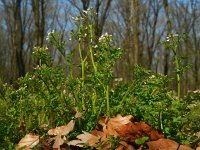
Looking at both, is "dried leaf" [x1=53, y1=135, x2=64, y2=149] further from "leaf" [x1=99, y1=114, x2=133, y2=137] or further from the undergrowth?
"leaf" [x1=99, y1=114, x2=133, y2=137]

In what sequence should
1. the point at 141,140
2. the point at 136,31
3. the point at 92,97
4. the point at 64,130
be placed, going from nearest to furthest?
1. the point at 141,140
2. the point at 64,130
3. the point at 92,97
4. the point at 136,31

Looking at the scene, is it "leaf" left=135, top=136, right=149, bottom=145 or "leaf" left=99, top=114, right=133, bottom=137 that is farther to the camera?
"leaf" left=99, top=114, right=133, bottom=137

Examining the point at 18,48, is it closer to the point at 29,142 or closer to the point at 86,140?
the point at 29,142

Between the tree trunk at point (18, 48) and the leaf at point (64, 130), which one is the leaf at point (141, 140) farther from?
the tree trunk at point (18, 48)

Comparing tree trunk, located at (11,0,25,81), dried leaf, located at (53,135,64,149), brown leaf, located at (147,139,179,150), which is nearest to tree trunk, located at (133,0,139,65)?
tree trunk, located at (11,0,25,81)

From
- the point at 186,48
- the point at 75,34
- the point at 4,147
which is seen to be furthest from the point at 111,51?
the point at 186,48

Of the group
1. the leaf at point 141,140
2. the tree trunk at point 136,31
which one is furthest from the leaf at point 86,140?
the tree trunk at point 136,31

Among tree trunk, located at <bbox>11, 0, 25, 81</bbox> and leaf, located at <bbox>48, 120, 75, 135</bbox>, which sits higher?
tree trunk, located at <bbox>11, 0, 25, 81</bbox>

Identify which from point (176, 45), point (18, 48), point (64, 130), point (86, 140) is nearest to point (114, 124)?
point (86, 140)

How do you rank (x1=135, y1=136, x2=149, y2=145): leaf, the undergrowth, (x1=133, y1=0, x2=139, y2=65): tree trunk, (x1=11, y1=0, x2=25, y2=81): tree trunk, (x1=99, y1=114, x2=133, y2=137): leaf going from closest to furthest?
(x1=135, y1=136, x2=149, y2=145): leaf → (x1=99, y1=114, x2=133, y2=137): leaf → the undergrowth → (x1=133, y1=0, x2=139, y2=65): tree trunk → (x1=11, y1=0, x2=25, y2=81): tree trunk

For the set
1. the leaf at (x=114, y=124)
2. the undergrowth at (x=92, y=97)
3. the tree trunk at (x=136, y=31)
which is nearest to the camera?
the leaf at (x=114, y=124)
